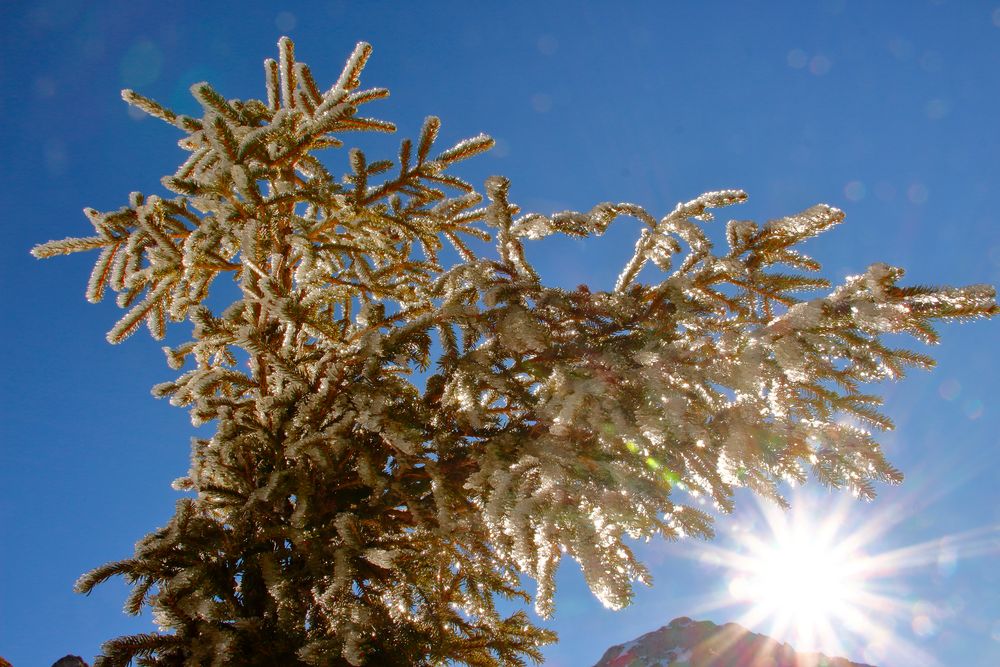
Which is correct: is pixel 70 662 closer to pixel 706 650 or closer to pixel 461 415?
pixel 461 415

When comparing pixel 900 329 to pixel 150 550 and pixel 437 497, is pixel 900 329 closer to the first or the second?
pixel 437 497

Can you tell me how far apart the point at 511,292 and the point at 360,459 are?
4.94 feet

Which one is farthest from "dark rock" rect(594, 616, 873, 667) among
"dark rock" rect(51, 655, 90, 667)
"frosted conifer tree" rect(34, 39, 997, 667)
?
"dark rock" rect(51, 655, 90, 667)

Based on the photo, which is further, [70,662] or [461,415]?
[70,662]

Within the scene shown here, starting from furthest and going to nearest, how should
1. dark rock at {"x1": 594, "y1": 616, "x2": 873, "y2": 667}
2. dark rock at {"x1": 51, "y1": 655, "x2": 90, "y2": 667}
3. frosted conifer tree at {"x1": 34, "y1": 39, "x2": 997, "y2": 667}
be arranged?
1. dark rock at {"x1": 594, "y1": 616, "x2": 873, "y2": 667}
2. dark rock at {"x1": 51, "y1": 655, "x2": 90, "y2": 667}
3. frosted conifer tree at {"x1": 34, "y1": 39, "x2": 997, "y2": 667}

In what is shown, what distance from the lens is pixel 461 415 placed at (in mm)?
3658

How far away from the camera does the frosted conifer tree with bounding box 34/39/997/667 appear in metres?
2.65

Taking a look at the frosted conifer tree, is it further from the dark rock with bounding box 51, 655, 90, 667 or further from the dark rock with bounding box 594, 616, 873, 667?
the dark rock with bounding box 594, 616, 873, 667

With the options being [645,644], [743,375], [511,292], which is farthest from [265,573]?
[645,644]

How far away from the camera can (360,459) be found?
355 centimetres

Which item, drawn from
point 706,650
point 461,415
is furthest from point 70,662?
point 706,650

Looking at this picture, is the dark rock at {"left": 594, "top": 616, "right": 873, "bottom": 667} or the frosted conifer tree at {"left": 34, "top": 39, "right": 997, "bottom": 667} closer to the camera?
the frosted conifer tree at {"left": 34, "top": 39, "right": 997, "bottom": 667}

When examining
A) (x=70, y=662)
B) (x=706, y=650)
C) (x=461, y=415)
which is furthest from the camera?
(x=706, y=650)

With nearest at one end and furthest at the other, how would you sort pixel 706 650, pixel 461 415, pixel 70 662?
pixel 461 415, pixel 70 662, pixel 706 650
